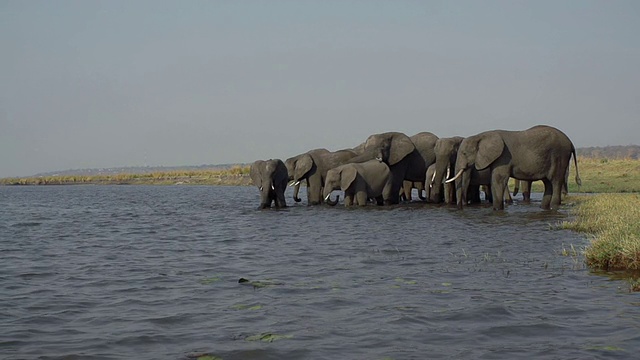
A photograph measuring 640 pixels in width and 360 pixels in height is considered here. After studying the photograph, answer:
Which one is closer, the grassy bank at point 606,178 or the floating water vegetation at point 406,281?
the floating water vegetation at point 406,281

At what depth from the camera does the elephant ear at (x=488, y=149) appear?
23.1 meters

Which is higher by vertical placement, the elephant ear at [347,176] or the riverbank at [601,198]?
the elephant ear at [347,176]

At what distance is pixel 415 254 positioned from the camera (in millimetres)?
14492

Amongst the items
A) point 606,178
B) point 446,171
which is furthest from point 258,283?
point 606,178

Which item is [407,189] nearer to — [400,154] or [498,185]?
[400,154]

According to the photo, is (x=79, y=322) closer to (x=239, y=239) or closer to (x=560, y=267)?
(x=560, y=267)

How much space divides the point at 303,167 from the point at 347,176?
10.5ft

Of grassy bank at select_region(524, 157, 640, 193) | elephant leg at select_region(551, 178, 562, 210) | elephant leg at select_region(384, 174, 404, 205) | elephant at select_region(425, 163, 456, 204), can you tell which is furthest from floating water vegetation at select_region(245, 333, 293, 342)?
grassy bank at select_region(524, 157, 640, 193)

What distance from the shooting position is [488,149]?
2338 centimetres

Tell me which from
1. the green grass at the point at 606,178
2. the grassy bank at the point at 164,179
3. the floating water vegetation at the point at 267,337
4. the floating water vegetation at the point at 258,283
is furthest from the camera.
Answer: the grassy bank at the point at 164,179

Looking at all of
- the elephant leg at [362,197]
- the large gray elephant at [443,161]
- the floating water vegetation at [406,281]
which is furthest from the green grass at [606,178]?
the floating water vegetation at [406,281]

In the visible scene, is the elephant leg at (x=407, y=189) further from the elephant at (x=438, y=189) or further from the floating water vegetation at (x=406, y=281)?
the floating water vegetation at (x=406, y=281)

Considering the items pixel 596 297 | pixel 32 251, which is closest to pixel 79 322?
pixel 596 297

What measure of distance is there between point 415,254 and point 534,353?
288 inches
